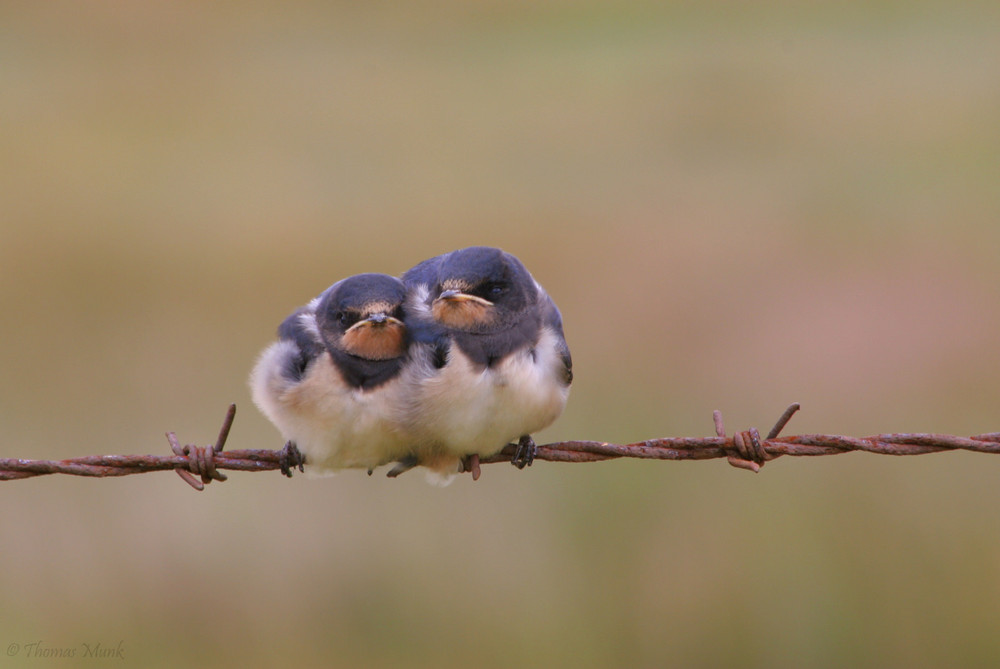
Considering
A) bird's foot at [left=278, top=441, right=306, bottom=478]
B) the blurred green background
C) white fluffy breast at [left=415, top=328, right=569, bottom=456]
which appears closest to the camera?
white fluffy breast at [left=415, top=328, right=569, bottom=456]

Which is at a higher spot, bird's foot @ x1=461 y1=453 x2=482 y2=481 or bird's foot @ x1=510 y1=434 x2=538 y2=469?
bird's foot @ x1=510 y1=434 x2=538 y2=469

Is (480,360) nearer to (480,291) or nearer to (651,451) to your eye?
(480,291)

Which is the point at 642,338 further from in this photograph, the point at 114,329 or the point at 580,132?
the point at 580,132

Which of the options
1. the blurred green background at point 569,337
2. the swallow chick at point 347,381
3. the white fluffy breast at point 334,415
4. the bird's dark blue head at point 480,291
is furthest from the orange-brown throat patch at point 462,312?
the blurred green background at point 569,337

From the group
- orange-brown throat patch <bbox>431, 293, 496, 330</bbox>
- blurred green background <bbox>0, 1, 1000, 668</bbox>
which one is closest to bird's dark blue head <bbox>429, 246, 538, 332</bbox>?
orange-brown throat patch <bbox>431, 293, 496, 330</bbox>

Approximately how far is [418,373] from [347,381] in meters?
0.21

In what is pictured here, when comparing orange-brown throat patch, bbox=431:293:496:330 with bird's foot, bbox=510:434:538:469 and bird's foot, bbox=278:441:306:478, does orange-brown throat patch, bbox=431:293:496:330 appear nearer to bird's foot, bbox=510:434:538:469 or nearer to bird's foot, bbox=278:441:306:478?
bird's foot, bbox=510:434:538:469

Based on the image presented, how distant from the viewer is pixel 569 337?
6594 millimetres

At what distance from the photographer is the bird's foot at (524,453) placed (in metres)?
3.65

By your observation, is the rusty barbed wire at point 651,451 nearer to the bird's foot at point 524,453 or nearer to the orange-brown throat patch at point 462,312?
the bird's foot at point 524,453

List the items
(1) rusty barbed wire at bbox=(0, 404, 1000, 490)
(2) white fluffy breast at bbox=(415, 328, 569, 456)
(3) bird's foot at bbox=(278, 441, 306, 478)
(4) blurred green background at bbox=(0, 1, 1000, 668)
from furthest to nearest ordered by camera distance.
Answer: (4) blurred green background at bbox=(0, 1, 1000, 668), (3) bird's foot at bbox=(278, 441, 306, 478), (2) white fluffy breast at bbox=(415, 328, 569, 456), (1) rusty barbed wire at bbox=(0, 404, 1000, 490)

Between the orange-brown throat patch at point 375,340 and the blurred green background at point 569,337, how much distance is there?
1532mm

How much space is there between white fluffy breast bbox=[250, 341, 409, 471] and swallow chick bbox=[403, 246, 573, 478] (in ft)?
0.25

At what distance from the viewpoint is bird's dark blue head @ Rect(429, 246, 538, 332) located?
365 centimetres
